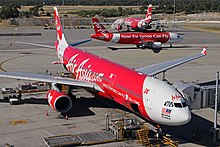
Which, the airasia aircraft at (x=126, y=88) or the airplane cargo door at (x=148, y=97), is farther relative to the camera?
the airplane cargo door at (x=148, y=97)

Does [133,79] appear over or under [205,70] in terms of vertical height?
over

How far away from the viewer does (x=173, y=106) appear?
76.1 ft

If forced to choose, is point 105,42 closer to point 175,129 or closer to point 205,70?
point 205,70

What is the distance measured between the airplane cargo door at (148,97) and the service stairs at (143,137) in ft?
5.87

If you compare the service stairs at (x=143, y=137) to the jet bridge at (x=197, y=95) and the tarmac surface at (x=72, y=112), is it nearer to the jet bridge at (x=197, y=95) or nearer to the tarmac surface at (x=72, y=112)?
the tarmac surface at (x=72, y=112)

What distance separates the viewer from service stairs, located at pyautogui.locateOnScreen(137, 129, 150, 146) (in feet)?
81.1

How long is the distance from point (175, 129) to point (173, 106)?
16.6 ft

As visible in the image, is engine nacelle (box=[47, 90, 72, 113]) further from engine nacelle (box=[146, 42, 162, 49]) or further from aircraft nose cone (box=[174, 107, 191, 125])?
engine nacelle (box=[146, 42, 162, 49])

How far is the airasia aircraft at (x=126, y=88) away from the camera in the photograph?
2342 cm

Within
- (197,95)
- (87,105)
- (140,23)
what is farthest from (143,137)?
(140,23)

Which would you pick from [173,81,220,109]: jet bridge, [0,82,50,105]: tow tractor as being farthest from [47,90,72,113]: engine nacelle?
[173,81,220,109]: jet bridge

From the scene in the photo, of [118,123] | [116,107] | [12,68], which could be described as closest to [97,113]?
[116,107]

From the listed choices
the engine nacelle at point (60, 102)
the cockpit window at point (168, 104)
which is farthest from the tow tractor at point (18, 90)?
the cockpit window at point (168, 104)

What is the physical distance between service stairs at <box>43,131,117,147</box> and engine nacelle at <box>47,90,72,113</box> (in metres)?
4.60
